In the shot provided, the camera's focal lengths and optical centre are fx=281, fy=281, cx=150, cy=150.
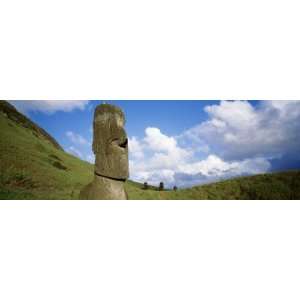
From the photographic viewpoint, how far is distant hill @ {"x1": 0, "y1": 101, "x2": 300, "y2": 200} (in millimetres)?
13586

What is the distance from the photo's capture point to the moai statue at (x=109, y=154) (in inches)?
368

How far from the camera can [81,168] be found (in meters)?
23.9

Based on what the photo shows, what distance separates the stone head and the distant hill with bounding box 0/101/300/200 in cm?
365

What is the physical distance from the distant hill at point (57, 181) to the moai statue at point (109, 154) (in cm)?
347

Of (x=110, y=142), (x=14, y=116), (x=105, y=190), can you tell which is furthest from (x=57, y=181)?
(x=14, y=116)

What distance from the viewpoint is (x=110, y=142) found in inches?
374

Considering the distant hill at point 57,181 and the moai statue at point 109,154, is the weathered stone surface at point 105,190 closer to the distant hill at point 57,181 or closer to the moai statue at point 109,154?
the moai statue at point 109,154

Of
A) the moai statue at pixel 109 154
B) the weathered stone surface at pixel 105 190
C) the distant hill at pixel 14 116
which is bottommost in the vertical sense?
the weathered stone surface at pixel 105 190

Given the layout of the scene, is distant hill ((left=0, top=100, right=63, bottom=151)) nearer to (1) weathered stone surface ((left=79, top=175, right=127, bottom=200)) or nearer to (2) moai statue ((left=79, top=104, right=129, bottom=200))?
(2) moai statue ((left=79, top=104, right=129, bottom=200))

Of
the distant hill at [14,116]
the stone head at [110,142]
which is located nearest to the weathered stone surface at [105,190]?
the stone head at [110,142]

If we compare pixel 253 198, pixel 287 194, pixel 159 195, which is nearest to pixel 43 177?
pixel 159 195

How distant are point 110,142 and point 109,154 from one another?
1.34 feet

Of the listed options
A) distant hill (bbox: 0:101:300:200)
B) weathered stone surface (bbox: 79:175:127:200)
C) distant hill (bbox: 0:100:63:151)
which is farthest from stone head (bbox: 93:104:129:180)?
distant hill (bbox: 0:100:63:151)

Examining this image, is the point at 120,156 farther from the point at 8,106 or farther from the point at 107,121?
the point at 8,106
